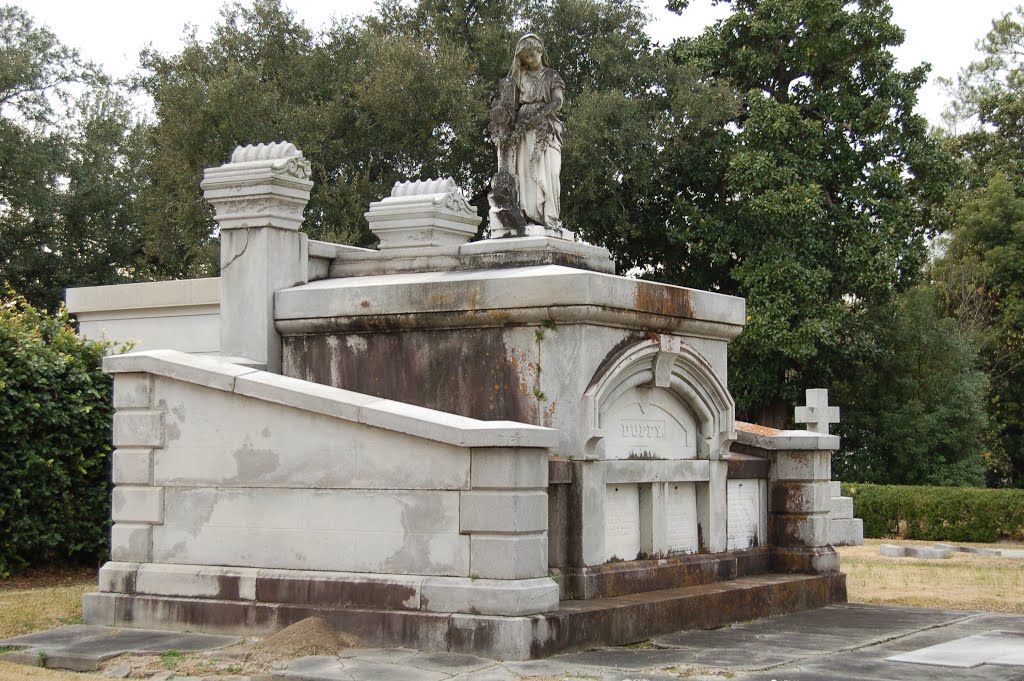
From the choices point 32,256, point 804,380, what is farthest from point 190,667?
point 32,256

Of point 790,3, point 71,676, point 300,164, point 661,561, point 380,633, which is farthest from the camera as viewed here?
point 790,3

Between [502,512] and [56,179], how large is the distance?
27696mm

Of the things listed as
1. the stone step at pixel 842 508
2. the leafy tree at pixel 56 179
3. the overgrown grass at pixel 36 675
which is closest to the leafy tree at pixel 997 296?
the stone step at pixel 842 508

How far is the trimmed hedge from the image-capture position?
853 inches

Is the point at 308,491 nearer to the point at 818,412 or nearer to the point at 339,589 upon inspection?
the point at 339,589

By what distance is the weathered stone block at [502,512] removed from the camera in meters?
7.76

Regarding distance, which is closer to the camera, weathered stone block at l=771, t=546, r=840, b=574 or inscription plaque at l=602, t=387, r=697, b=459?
inscription plaque at l=602, t=387, r=697, b=459

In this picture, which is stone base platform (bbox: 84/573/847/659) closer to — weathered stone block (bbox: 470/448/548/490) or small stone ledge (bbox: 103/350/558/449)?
weathered stone block (bbox: 470/448/548/490)

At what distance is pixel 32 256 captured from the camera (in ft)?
101

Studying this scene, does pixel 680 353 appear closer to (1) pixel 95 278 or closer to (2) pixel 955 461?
(2) pixel 955 461

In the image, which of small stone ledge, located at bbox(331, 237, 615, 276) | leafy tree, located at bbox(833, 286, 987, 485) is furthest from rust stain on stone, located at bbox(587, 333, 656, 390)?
leafy tree, located at bbox(833, 286, 987, 485)

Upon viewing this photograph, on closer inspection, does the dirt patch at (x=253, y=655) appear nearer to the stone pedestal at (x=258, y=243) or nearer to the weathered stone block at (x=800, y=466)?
the stone pedestal at (x=258, y=243)

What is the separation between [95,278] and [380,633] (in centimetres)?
2543

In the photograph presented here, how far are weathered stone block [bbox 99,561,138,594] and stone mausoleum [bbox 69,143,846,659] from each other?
0.05ft
